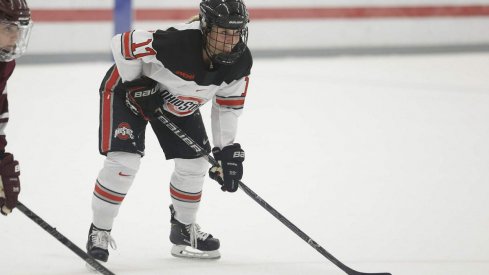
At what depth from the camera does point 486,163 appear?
451 centimetres

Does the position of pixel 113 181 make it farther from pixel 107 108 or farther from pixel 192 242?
pixel 192 242

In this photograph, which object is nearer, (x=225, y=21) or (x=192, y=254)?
(x=225, y=21)

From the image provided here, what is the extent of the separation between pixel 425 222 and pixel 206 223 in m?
0.86

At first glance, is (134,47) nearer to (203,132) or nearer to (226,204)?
(203,132)

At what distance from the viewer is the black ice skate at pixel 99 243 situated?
3023 millimetres

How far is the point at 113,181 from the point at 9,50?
2.31ft

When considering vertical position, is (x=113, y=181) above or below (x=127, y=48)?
below

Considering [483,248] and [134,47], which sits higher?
[134,47]

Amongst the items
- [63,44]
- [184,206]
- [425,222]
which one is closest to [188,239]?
[184,206]

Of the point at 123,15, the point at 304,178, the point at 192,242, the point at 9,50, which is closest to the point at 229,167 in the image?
the point at 192,242

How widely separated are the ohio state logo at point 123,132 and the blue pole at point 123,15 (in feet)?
13.7

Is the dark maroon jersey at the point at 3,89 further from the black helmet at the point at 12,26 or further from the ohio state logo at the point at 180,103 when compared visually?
the ohio state logo at the point at 180,103

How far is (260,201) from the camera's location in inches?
120

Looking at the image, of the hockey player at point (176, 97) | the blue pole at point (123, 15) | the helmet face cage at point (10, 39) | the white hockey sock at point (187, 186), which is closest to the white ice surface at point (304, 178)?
the white hockey sock at point (187, 186)
